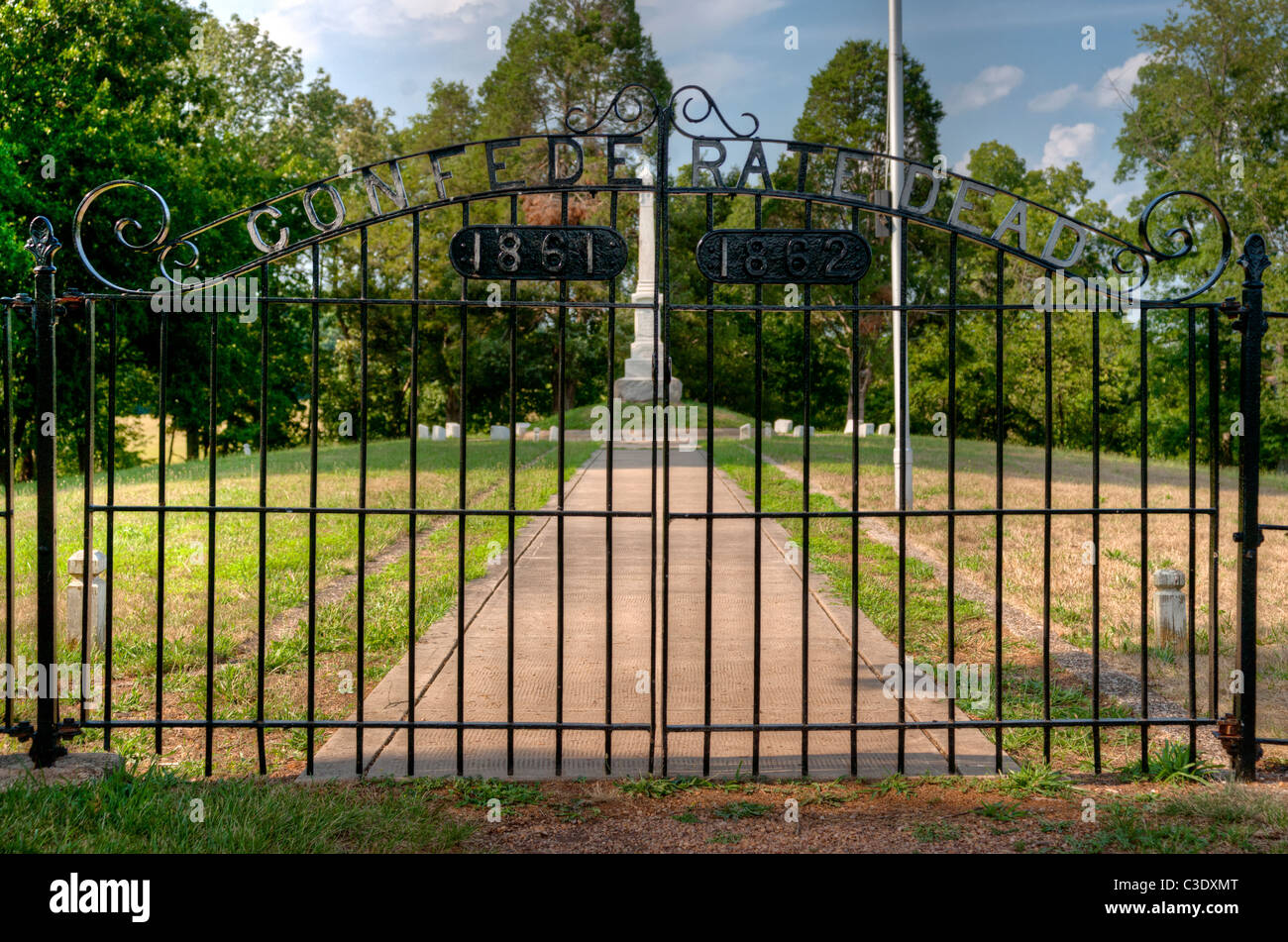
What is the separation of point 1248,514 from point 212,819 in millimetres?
4796

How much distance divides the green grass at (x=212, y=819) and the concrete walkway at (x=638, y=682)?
0.57 m

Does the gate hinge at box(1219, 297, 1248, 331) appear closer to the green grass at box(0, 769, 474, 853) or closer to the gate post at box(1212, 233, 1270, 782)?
the gate post at box(1212, 233, 1270, 782)

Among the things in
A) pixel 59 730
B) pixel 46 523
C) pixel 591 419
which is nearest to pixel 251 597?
pixel 59 730

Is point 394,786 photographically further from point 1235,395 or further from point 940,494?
point 1235,395

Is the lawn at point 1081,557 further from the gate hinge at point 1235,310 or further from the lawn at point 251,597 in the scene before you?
the lawn at point 251,597

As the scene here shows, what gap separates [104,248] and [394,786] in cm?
2251

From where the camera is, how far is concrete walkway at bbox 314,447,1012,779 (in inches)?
205

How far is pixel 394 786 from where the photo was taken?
4742 mm

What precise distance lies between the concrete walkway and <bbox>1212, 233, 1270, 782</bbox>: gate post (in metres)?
1.20

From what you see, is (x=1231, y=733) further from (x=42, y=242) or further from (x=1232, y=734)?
(x=42, y=242)

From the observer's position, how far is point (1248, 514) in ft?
16.1

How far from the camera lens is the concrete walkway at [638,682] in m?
5.21

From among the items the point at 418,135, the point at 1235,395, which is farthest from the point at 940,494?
the point at 418,135

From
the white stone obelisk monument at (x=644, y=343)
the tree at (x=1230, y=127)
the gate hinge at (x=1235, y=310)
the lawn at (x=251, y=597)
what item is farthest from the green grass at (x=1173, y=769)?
the tree at (x=1230, y=127)
